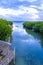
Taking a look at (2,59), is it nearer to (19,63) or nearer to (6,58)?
(6,58)

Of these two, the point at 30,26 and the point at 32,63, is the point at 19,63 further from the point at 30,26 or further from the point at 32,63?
the point at 30,26

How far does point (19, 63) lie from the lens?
22953 millimetres

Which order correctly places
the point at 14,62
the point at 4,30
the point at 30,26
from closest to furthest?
the point at 14,62, the point at 4,30, the point at 30,26

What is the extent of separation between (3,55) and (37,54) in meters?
11.1

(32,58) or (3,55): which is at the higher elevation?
(3,55)

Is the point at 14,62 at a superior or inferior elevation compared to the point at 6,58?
inferior

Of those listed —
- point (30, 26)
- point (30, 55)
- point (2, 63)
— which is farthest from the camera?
point (30, 26)

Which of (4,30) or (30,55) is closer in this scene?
(30,55)

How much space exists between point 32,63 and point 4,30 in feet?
26.9

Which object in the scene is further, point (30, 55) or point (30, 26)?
point (30, 26)

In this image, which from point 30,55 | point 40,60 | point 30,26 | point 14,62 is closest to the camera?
point 14,62

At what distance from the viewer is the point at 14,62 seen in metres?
22.7

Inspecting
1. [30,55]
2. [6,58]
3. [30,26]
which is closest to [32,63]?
[30,55]

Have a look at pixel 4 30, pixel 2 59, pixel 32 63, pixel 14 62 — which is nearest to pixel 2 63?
pixel 2 59
